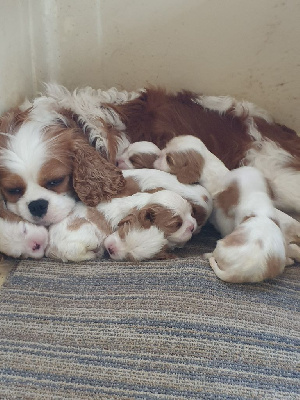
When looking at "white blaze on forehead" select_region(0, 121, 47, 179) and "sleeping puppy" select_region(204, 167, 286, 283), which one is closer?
"sleeping puppy" select_region(204, 167, 286, 283)

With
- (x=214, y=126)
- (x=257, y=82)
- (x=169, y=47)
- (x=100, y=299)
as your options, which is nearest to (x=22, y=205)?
(x=100, y=299)

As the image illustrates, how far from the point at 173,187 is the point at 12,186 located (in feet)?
2.57

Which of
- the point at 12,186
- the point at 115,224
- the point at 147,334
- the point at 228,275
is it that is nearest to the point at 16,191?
the point at 12,186

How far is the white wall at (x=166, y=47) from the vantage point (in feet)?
9.36

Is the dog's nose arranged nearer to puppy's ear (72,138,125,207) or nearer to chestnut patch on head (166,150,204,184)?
puppy's ear (72,138,125,207)

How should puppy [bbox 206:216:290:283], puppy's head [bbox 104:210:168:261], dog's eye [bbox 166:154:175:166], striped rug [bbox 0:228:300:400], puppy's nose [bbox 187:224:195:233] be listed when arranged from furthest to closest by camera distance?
dog's eye [bbox 166:154:175:166] → puppy's nose [bbox 187:224:195:233] → puppy's head [bbox 104:210:168:261] → puppy [bbox 206:216:290:283] → striped rug [bbox 0:228:300:400]

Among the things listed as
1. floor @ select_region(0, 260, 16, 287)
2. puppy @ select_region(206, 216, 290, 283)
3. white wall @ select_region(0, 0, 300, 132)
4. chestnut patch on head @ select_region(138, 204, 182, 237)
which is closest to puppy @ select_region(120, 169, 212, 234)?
chestnut patch on head @ select_region(138, 204, 182, 237)

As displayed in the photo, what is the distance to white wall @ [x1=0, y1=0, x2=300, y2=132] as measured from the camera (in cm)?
285

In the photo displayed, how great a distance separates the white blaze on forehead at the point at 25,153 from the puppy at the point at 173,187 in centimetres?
47

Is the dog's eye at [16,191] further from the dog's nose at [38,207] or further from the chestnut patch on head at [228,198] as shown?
the chestnut patch on head at [228,198]

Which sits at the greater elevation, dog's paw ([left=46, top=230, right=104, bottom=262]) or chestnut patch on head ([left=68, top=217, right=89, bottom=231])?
chestnut patch on head ([left=68, top=217, right=89, bottom=231])

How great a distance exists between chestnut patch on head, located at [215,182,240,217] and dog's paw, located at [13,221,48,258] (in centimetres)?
87

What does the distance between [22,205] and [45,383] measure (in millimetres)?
877

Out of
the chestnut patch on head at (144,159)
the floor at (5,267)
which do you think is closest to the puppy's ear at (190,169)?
the chestnut patch on head at (144,159)
